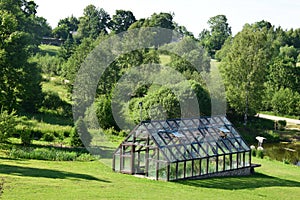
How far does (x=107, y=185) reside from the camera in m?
20.1

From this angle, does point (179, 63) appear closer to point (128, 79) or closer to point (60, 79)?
point (128, 79)

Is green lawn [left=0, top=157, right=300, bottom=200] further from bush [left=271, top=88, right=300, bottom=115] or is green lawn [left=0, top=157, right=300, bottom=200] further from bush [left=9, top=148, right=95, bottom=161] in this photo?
bush [left=271, top=88, right=300, bottom=115]

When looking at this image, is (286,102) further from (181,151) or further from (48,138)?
(181,151)

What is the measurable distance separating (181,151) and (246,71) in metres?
24.8

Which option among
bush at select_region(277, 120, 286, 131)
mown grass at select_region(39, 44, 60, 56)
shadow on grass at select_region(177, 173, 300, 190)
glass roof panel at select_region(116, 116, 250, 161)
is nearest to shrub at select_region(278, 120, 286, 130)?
bush at select_region(277, 120, 286, 131)

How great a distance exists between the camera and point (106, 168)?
24938 mm

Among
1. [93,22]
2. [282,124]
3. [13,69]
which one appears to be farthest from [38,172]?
[93,22]

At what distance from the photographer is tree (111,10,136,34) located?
3654 inches

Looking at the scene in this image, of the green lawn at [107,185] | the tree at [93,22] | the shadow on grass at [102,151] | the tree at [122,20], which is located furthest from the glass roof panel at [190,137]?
the tree at [122,20]

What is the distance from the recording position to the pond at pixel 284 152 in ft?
118

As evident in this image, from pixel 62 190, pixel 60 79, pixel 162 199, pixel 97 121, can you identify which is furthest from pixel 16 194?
pixel 60 79

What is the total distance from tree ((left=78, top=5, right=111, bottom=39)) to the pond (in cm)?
5248

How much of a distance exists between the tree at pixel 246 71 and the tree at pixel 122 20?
48001 mm

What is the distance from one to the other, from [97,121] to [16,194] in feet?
63.9
